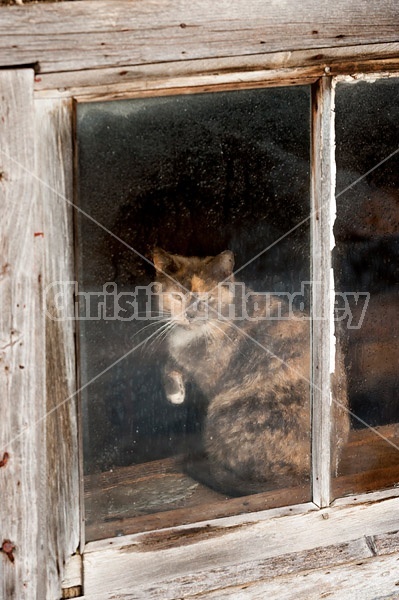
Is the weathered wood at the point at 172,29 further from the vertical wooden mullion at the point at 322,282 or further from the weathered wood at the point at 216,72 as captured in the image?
the vertical wooden mullion at the point at 322,282

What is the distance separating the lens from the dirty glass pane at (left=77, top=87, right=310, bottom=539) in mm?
1681

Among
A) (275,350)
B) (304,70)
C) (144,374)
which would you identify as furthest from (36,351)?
(304,70)

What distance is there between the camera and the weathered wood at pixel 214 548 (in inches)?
72.1

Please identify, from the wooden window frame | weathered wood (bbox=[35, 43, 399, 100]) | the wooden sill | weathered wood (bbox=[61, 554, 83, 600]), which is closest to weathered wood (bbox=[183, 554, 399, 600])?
the wooden window frame

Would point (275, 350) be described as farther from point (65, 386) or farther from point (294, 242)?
point (65, 386)

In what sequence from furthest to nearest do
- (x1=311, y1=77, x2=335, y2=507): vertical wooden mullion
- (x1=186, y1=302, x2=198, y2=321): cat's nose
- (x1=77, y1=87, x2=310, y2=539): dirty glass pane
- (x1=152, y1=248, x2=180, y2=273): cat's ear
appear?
(x1=186, y1=302, x2=198, y2=321): cat's nose < (x1=152, y1=248, x2=180, y2=273): cat's ear < (x1=311, y1=77, x2=335, y2=507): vertical wooden mullion < (x1=77, y1=87, x2=310, y2=539): dirty glass pane

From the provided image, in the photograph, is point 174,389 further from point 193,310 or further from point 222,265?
point 193,310

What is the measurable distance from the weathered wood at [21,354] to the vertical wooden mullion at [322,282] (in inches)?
30.2

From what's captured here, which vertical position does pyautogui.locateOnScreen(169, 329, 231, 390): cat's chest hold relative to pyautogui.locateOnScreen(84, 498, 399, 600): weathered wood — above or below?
above

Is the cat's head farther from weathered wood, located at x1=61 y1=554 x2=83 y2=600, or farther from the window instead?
weathered wood, located at x1=61 y1=554 x2=83 y2=600

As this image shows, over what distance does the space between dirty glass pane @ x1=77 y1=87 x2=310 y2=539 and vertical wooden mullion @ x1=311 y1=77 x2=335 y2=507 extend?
1.3 inches

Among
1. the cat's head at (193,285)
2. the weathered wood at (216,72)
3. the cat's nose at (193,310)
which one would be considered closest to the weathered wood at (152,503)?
the cat's head at (193,285)

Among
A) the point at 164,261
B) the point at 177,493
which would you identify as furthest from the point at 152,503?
the point at 164,261

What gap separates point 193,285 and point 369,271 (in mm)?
800
